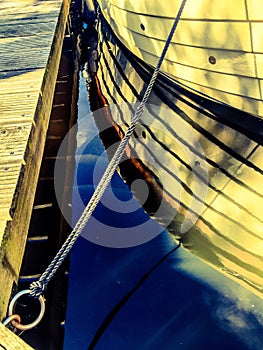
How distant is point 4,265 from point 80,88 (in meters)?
4.56

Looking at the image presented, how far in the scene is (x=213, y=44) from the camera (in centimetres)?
324

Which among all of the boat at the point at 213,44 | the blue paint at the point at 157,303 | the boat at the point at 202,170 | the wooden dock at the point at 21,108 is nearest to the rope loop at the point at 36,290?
the wooden dock at the point at 21,108

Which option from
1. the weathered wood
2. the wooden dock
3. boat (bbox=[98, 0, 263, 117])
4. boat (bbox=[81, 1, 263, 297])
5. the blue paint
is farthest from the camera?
boat (bbox=[81, 1, 263, 297])

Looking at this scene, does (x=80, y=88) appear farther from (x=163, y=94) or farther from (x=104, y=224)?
(x=104, y=224)

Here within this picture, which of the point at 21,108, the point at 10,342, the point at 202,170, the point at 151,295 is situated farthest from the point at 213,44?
the point at 10,342

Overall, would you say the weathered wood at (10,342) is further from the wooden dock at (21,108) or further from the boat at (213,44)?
the boat at (213,44)

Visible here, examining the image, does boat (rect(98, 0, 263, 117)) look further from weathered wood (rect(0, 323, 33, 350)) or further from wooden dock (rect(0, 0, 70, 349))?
weathered wood (rect(0, 323, 33, 350))

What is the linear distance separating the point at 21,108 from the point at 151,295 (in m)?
1.98

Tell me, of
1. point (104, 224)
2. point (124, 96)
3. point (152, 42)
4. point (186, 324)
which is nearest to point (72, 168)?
point (104, 224)

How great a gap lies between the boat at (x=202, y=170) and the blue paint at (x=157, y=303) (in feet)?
0.63

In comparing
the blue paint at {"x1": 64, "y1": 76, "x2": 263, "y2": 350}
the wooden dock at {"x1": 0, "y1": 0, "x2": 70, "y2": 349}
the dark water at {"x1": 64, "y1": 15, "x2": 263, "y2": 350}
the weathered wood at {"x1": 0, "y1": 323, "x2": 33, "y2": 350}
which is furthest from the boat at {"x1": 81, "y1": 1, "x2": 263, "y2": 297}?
the weathered wood at {"x1": 0, "y1": 323, "x2": 33, "y2": 350}

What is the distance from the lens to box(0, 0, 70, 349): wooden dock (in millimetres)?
2225

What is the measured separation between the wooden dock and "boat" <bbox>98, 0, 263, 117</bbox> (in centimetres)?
124

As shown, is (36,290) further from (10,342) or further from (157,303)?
(157,303)
